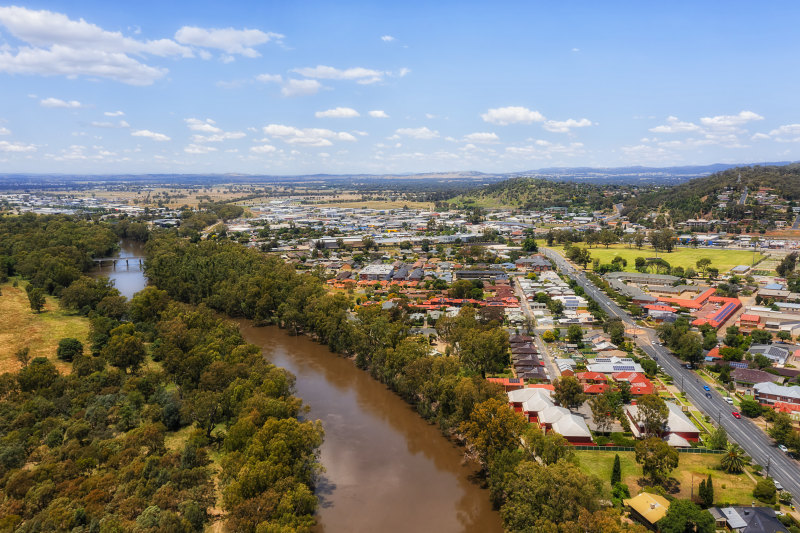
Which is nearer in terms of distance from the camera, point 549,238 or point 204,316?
point 204,316

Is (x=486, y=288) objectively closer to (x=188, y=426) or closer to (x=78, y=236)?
(x=188, y=426)

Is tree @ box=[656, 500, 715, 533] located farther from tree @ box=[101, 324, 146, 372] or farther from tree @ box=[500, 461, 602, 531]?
tree @ box=[101, 324, 146, 372]

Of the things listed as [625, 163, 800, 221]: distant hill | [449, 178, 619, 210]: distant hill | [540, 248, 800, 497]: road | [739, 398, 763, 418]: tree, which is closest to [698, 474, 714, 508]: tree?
[540, 248, 800, 497]: road

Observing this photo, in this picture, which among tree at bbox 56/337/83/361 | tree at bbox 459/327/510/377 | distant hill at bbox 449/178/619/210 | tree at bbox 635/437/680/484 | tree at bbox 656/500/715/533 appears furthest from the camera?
distant hill at bbox 449/178/619/210

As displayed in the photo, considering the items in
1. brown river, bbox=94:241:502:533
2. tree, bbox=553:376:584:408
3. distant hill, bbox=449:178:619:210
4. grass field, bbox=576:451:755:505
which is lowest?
brown river, bbox=94:241:502:533

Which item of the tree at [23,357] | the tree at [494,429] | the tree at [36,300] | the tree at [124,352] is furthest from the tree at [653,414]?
the tree at [36,300]

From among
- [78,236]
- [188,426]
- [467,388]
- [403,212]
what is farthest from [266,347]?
[403,212]

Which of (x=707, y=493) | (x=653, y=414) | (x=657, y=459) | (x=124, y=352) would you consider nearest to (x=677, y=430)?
(x=653, y=414)
